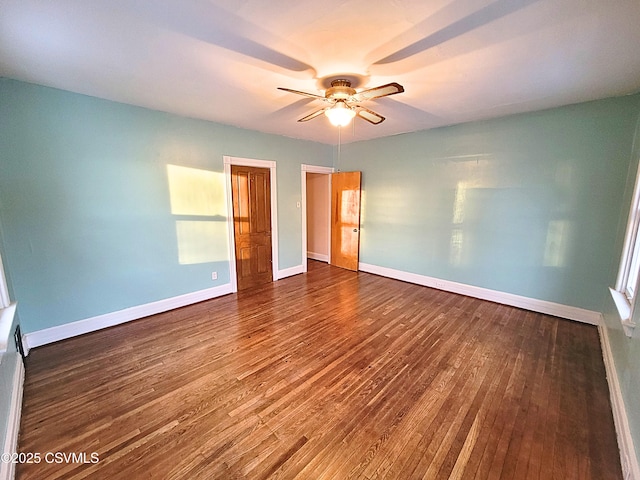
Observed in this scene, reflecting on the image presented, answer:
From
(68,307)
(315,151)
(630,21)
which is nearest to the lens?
(630,21)

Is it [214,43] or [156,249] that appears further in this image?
[156,249]

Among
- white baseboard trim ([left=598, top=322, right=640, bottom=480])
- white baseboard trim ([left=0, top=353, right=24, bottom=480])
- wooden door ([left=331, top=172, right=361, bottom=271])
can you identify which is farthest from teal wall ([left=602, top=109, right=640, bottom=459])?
wooden door ([left=331, top=172, right=361, bottom=271])

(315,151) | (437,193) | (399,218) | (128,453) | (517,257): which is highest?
(315,151)

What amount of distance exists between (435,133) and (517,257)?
2.26 meters

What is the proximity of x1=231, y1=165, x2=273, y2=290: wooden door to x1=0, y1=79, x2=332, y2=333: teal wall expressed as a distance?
19.9 inches

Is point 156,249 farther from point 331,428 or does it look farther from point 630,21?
point 630,21

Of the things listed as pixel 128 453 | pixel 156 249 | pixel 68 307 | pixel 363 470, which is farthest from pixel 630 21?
pixel 68 307

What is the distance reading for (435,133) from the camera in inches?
167

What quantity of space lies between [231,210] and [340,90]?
253 cm

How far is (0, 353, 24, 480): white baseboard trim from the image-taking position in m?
1.39

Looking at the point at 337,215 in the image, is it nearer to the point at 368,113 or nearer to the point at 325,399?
the point at 368,113

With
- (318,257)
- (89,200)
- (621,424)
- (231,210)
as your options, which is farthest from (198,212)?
(621,424)

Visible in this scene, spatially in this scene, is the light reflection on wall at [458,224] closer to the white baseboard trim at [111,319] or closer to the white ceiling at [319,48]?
the white ceiling at [319,48]

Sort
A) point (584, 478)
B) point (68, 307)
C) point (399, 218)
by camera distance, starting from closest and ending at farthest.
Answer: point (584, 478) → point (68, 307) → point (399, 218)
